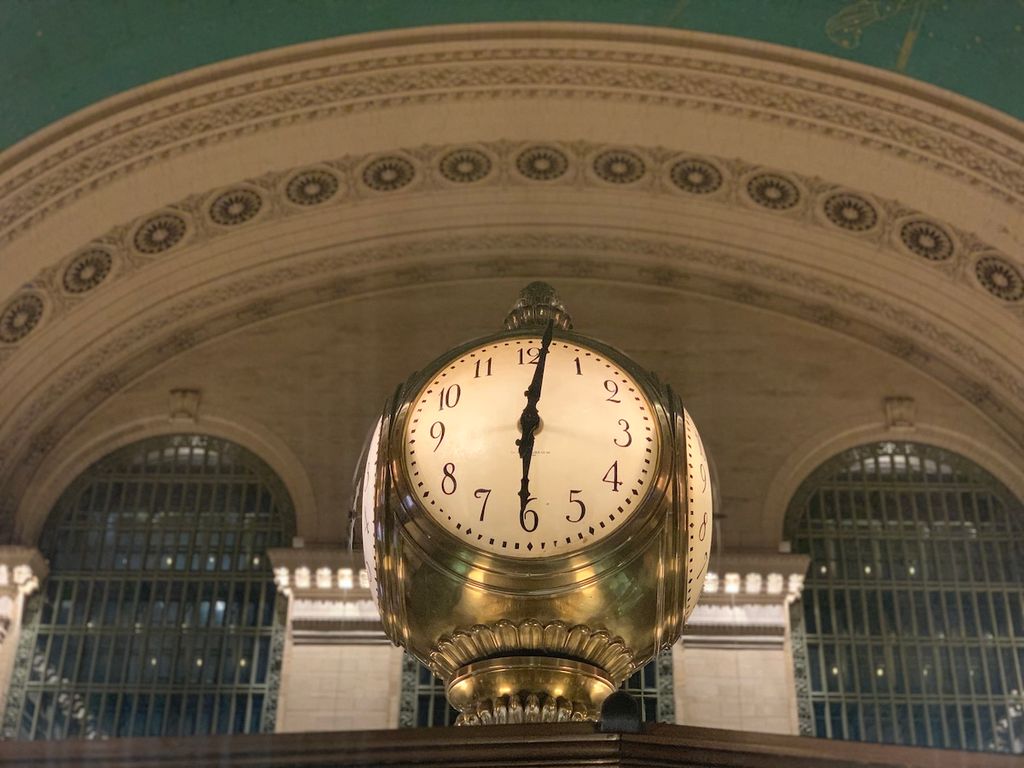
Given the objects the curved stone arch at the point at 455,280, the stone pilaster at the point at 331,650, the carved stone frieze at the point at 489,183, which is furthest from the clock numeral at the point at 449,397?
the curved stone arch at the point at 455,280

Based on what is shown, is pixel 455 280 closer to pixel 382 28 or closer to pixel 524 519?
pixel 382 28

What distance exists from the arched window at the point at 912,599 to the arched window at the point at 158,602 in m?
3.86

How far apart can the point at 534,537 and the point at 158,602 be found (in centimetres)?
979

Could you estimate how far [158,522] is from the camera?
11.0 meters

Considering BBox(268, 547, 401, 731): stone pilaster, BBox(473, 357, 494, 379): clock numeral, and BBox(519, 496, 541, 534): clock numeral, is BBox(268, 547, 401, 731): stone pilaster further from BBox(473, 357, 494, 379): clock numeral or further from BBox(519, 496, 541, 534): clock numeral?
BBox(519, 496, 541, 534): clock numeral

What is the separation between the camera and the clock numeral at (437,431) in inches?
52.8

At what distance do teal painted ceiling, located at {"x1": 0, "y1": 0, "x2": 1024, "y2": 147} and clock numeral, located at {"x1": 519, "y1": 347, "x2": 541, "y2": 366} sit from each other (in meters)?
8.05

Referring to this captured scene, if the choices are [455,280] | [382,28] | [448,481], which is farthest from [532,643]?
[455,280]

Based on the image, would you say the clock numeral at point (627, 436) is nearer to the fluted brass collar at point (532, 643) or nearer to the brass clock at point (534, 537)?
the brass clock at point (534, 537)

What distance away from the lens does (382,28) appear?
9836 millimetres

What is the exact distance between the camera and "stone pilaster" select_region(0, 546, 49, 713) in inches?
405

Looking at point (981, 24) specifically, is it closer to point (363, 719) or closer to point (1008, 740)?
point (1008, 740)

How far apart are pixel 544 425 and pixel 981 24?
27.7 feet

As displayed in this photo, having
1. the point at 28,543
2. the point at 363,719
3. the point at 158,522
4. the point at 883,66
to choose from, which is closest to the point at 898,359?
the point at 883,66
